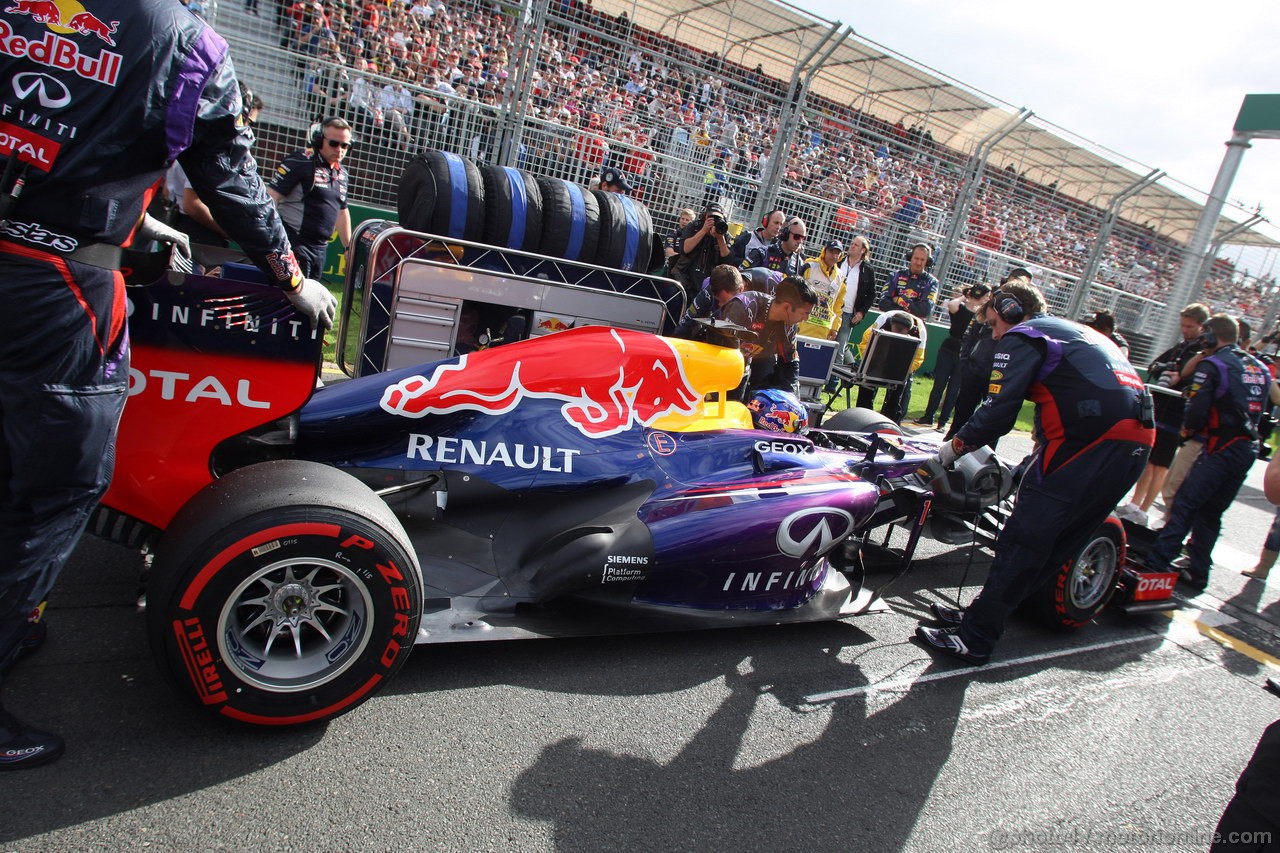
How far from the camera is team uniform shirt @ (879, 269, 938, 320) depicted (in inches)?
370

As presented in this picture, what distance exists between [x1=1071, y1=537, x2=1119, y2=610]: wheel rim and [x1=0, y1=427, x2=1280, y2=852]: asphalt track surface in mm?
468

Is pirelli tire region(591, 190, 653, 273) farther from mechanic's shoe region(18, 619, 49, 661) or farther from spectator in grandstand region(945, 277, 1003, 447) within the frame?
mechanic's shoe region(18, 619, 49, 661)

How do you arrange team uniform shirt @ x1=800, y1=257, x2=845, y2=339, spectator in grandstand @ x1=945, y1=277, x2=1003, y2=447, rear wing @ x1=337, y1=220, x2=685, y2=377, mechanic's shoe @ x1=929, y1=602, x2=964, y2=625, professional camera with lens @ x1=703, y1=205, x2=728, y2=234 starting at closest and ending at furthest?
1. mechanic's shoe @ x1=929, y1=602, x2=964, y2=625
2. rear wing @ x1=337, y1=220, x2=685, y2=377
3. spectator in grandstand @ x1=945, y1=277, x2=1003, y2=447
4. professional camera with lens @ x1=703, y1=205, x2=728, y2=234
5. team uniform shirt @ x1=800, y1=257, x2=845, y2=339

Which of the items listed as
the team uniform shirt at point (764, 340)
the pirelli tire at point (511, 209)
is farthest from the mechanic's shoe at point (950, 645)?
the pirelli tire at point (511, 209)

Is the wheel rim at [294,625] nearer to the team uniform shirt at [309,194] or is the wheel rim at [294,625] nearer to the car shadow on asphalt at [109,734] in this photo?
the car shadow on asphalt at [109,734]

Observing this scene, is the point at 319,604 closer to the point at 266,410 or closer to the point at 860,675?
the point at 266,410

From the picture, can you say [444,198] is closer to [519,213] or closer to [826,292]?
[519,213]

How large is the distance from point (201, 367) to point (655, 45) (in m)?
8.77

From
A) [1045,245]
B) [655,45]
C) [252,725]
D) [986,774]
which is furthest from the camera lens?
[1045,245]

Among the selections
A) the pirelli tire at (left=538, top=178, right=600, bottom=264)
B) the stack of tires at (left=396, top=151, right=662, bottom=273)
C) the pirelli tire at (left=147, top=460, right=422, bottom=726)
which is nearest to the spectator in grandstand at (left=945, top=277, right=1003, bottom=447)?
the stack of tires at (left=396, top=151, right=662, bottom=273)

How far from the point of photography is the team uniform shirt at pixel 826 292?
28.7 feet

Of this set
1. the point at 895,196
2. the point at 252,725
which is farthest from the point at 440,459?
the point at 895,196

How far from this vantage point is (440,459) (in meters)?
3.04

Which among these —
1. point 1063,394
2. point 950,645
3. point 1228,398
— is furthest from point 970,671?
point 1228,398
